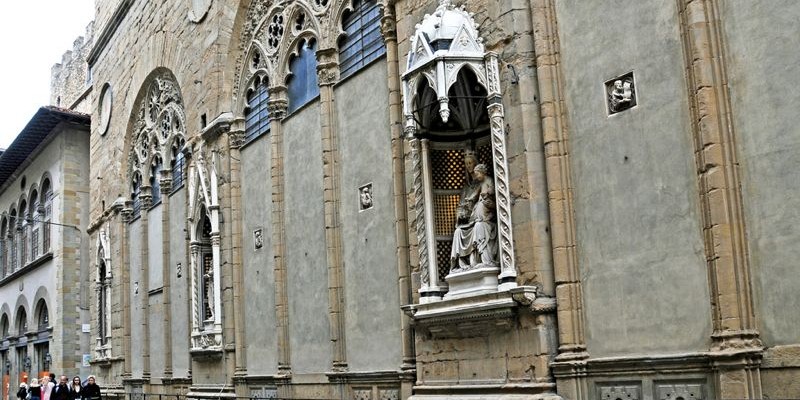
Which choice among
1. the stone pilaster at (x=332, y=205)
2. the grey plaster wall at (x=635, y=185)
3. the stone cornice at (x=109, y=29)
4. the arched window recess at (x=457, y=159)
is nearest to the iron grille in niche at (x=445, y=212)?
the arched window recess at (x=457, y=159)

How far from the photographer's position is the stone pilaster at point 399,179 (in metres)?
11.2

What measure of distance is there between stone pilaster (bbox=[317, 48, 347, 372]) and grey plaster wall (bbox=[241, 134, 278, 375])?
6.94 ft

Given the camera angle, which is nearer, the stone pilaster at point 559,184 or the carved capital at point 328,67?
the stone pilaster at point 559,184

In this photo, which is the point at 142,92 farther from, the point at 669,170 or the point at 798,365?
the point at 798,365

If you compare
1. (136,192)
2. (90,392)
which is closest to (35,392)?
(90,392)

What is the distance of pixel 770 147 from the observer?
7188 mm

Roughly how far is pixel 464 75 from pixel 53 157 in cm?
2400

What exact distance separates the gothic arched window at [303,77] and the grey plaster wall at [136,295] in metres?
8.39

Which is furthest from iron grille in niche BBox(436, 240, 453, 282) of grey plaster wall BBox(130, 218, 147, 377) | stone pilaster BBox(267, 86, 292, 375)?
grey plaster wall BBox(130, 218, 147, 377)

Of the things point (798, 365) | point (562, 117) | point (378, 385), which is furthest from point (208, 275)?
point (798, 365)

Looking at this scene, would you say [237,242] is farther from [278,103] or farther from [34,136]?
[34,136]

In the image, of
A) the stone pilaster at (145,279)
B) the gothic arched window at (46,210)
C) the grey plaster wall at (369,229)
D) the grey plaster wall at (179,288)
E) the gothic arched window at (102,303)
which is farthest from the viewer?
the gothic arched window at (46,210)

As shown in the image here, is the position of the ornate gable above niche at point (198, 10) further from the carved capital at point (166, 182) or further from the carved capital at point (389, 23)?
the carved capital at point (389, 23)

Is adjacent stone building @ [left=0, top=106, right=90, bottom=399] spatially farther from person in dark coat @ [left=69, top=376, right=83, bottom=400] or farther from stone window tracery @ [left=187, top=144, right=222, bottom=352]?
stone window tracery @ [left=187, top=144, right=222, bottom=352]
